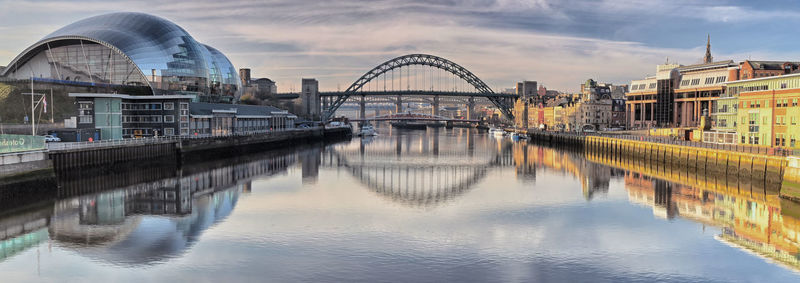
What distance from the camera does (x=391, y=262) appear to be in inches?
638

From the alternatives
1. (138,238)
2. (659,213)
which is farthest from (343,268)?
(659,213)

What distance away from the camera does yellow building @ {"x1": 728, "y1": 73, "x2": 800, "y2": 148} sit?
111 ft

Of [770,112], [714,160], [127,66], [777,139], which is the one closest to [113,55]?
[127,66]

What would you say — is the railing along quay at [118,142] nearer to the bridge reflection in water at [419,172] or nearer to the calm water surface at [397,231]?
the calm water surface at [397,231]

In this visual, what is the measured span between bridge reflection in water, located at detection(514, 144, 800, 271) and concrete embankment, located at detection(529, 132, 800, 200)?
597 millimetres

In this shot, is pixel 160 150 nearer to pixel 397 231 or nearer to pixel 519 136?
pixel 397 231

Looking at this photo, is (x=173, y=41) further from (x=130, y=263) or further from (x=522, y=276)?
(x=522, y=276)

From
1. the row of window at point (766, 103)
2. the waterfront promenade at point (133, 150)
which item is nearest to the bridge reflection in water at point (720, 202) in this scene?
the row of window at point (766, 103)

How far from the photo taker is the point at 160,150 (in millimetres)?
40438

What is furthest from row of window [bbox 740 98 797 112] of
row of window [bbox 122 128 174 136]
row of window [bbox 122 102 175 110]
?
row of window [bbox 122 102 175 110]

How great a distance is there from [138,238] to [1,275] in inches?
175

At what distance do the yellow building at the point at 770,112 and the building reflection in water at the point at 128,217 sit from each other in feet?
102

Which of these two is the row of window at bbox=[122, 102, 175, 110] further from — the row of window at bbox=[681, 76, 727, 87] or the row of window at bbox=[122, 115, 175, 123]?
the row of window at bbox=[681, 76, 727, 87]

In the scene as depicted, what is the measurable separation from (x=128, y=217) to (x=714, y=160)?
3395 cm
